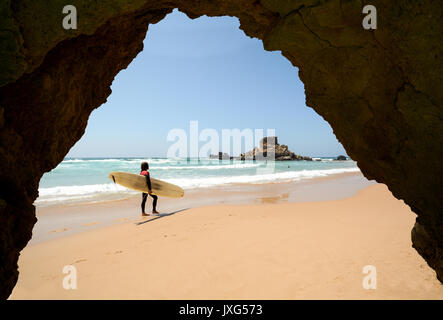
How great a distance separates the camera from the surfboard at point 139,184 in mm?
9188

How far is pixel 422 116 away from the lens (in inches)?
87.3

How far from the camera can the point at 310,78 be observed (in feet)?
9.35

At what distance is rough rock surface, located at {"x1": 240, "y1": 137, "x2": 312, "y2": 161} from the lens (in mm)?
81562

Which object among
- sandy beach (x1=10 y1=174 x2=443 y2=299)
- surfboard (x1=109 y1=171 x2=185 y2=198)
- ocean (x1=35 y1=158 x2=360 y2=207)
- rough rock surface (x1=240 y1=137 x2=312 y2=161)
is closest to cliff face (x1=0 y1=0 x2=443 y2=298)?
sandy beach (x1=10 y1=174 x2=443 y2=299)

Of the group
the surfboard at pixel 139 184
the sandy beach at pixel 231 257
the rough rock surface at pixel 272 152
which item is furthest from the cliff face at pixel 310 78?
the rough rock surface at pixel 272 152

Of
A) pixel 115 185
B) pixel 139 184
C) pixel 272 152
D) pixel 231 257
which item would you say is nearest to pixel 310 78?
pixel 231 257

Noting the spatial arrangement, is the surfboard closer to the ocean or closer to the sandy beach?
the sandy beach

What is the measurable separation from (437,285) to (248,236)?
3.31m

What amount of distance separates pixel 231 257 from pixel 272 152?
7968 centimetres

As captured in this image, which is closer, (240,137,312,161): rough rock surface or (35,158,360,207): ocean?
(35,158,360,207): ocean

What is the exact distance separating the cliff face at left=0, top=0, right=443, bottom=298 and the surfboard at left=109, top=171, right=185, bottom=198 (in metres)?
6.20

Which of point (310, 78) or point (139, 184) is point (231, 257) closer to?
point (310, 78)

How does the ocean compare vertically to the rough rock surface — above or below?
below

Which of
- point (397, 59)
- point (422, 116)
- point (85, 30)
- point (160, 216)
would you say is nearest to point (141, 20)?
point (85, 30)
